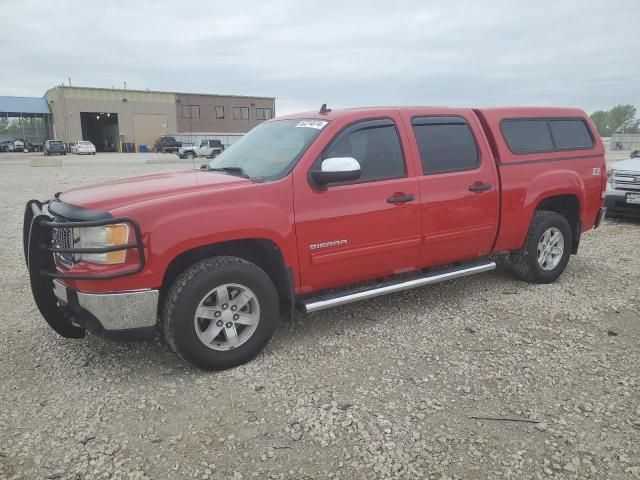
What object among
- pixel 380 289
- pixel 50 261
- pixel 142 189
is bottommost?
pixel 380 289

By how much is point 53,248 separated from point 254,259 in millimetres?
1355

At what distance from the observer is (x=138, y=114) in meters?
60.4

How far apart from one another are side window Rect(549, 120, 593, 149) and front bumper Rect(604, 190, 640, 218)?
3.99m

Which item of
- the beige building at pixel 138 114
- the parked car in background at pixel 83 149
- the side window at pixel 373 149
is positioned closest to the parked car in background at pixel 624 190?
the side window at pixel 373 149

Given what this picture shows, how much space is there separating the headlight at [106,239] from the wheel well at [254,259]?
1.15 ft

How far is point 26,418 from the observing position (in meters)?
2.92

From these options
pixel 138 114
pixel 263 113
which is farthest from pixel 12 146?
pixel 263 113

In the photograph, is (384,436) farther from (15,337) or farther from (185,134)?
(185,134)

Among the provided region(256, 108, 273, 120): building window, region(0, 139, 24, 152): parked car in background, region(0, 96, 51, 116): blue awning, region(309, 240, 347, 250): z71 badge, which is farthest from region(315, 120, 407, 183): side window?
region(256, 108, 273, 120): building window

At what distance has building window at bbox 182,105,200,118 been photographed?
65.0m

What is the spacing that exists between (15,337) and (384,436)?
3148 millimetres

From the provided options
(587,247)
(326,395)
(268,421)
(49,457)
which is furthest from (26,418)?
(587,247)

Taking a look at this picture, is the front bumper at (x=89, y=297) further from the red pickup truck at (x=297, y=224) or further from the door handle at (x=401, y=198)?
the door handle at (x=401, y=198)

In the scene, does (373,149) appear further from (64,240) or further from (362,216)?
(64,240)
